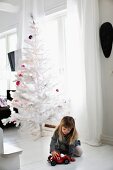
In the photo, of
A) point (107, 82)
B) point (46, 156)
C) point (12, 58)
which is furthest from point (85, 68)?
point (12, 58)

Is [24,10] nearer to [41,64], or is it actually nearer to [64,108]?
[41,64]

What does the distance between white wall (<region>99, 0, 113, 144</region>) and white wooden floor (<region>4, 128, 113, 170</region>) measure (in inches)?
10.6

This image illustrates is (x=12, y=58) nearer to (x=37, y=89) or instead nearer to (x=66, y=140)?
(x=37, y=89)

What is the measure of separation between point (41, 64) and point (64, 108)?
0.84 metres

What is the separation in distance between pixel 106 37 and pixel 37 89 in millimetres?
1426

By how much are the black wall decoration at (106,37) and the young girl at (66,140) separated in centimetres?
121

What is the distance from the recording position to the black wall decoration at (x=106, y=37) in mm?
3682

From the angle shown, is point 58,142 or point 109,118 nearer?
point 58,142

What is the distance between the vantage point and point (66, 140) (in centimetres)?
315

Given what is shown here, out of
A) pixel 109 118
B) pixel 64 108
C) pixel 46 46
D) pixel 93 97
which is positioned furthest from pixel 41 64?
pixel 109 118

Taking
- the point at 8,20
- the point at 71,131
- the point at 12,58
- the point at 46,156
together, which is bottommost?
the point at 46,156

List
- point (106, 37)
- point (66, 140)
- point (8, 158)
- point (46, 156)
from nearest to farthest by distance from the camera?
point (8, 158), point (66, 140), point (46, 156), point (106, 37)

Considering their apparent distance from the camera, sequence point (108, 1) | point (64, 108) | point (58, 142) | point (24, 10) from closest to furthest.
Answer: point (58, 142), point (108, 1), point (64, 108), point (24, 10)

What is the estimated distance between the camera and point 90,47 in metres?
3.75
